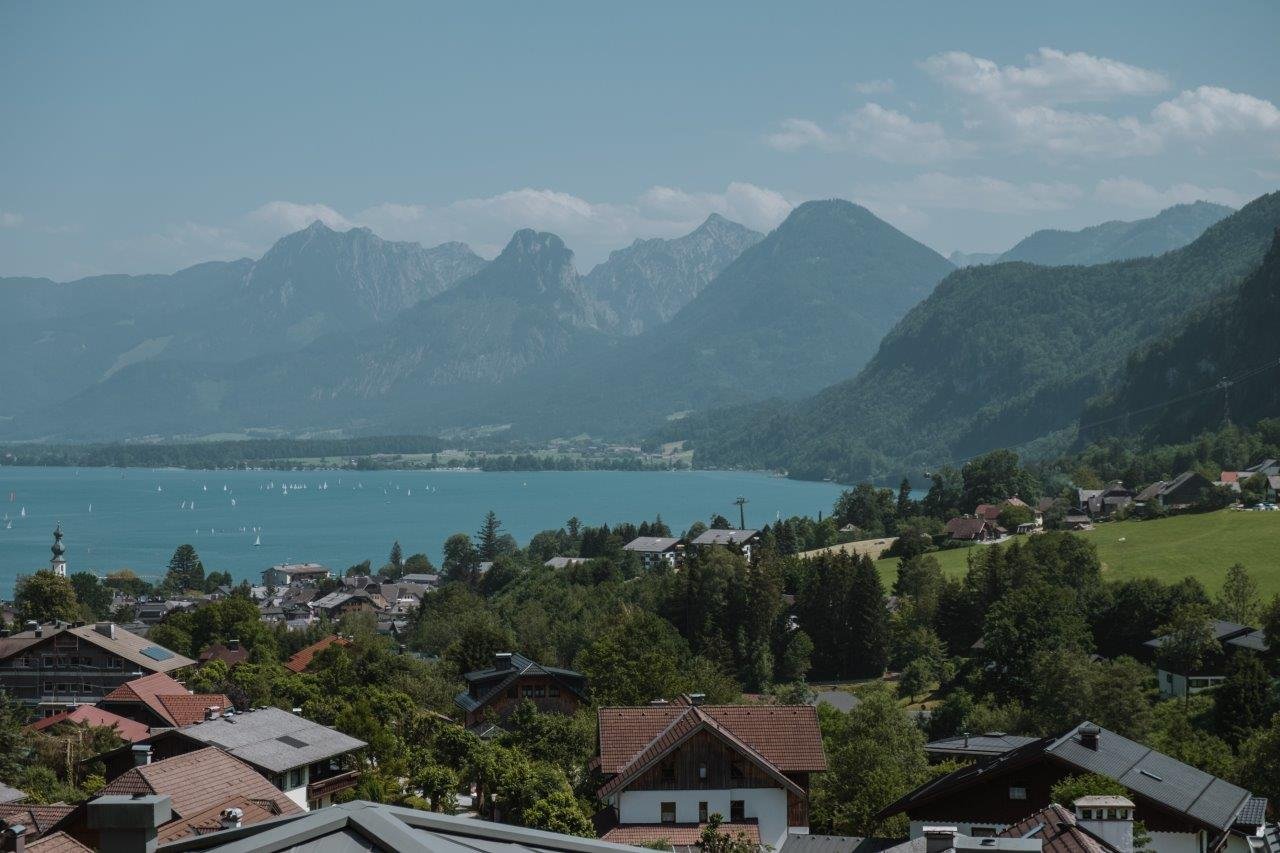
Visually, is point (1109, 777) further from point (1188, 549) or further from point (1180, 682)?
point (1188, 549)

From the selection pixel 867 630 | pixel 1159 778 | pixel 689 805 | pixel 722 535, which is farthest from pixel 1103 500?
pixel 1159 778

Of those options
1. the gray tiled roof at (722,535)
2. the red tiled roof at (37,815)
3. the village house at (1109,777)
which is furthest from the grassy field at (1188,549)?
the red tiled roof at (37,815)

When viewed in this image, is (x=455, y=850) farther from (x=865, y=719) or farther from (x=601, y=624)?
(x=601, y=624)

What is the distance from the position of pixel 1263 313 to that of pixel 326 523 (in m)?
105

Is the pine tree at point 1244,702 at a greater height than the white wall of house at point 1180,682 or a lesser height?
greater

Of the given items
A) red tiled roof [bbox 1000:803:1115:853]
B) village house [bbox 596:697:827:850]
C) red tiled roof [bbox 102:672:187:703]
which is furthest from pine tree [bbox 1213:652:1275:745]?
red tiled roof [bbox 102:672:187:703]

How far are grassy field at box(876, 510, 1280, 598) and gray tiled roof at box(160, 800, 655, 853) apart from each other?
48.4 metres

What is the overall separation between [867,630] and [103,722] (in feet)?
93.1

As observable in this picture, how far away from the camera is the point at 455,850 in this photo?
531 centimetres

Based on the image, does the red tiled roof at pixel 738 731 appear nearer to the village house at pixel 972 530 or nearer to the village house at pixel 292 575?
the village house at pixel 972 530

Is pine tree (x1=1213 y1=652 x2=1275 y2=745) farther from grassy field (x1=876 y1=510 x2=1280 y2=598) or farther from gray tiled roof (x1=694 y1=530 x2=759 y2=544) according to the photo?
gray tiled roof (x1=694 y1=530 x2=759 y2=544)

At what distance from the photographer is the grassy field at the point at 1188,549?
5297 cm

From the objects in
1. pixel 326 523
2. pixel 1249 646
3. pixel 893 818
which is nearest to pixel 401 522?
pixel 326 523

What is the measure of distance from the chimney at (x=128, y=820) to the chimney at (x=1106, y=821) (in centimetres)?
1066
